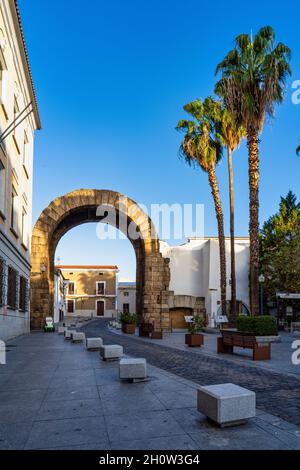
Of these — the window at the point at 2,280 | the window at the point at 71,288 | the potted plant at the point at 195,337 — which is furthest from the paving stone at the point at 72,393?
the window at the point at 71,288

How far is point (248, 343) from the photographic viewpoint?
502 inches

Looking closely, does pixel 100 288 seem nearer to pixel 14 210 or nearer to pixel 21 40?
pixel 14 210

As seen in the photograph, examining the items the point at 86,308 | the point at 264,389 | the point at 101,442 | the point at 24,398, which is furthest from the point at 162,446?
the point at 86,308

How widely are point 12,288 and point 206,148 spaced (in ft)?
52.9

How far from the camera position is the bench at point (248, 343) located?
1245 cm

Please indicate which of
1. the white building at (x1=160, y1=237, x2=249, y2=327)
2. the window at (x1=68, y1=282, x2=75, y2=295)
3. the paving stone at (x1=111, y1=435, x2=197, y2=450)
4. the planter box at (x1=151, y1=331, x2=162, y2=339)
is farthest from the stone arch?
the window at (x1=68, y1=282, x2=75, y2=295)

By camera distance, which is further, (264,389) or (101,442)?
(264,389)

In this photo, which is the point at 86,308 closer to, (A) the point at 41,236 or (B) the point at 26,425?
(A) the point at 41,236

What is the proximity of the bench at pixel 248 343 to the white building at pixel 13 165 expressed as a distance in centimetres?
821

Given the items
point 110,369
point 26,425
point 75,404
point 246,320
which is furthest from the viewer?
point 246,320

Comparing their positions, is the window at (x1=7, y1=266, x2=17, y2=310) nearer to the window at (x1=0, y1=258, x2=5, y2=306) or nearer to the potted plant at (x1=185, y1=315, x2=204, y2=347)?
the window at (x1=0, y1=258, x2=5, y2=306)

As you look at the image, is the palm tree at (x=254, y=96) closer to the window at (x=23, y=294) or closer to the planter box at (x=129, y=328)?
the planter box at (x=129, y=328)

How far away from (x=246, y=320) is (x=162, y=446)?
30.6 ft

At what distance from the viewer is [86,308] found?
72250mm
